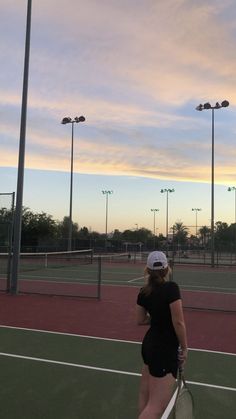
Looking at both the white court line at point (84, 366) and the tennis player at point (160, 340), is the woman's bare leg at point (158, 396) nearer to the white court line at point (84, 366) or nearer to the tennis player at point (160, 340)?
the tennis player at point (160, 340)

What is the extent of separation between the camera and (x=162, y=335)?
4.02 metres

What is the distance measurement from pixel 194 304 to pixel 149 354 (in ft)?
34.9

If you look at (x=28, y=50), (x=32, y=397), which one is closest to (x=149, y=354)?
(x=32, y=397)

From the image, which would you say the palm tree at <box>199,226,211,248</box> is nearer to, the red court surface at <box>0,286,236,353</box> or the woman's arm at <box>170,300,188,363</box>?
the red court surface at <box>0,286,236,353</box>

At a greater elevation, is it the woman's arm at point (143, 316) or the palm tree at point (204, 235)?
the palm tree at point (204, 235)

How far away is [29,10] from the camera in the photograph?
16297mm

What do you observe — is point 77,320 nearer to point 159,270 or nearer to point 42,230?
point 159,270

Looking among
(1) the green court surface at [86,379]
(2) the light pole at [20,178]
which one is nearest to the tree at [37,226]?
(2) the light pole at [20,178]

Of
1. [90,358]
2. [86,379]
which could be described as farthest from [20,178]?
[86,379]

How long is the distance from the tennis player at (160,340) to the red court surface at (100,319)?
15.8ft

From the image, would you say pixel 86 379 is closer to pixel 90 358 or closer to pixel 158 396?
pixel 90 358

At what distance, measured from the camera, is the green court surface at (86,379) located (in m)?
5.34

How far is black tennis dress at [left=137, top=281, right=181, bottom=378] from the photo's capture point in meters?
3.94

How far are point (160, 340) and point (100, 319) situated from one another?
7.60 metres
